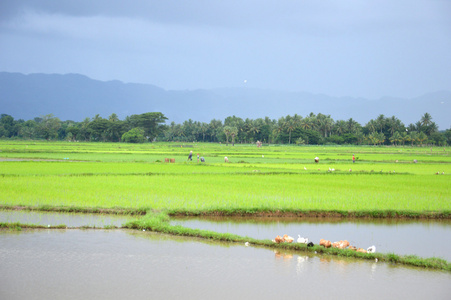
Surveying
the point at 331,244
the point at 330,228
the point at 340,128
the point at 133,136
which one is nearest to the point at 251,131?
the point at 340,128

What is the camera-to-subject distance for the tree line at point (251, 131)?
9419cm

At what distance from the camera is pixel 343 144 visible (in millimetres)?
95500

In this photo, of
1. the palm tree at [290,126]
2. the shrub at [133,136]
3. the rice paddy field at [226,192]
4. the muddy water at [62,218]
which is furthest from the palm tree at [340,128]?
the muddy water at [62,218]

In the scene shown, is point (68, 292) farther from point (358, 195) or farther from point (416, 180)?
point (416, 180)

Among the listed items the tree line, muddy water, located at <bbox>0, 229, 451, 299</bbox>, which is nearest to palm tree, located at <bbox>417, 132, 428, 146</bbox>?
the tree line

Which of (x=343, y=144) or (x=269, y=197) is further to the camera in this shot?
(x=343, y=144)

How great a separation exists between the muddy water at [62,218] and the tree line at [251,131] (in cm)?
7719

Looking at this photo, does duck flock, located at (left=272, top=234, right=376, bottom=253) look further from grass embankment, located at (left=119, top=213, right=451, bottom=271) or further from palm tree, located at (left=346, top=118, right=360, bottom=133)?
palm tree, located at (left=346, top=118, right=360, bottom=133)

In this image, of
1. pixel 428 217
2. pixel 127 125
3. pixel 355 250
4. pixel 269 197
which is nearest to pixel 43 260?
pixel 355 250

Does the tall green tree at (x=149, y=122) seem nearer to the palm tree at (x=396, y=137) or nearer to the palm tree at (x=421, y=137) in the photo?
the palm tree at (x=396, y=137)

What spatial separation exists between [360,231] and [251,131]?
95734 mm

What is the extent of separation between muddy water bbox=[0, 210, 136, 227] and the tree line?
7719cm

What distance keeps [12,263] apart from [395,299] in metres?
6.02

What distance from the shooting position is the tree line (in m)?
94.2
